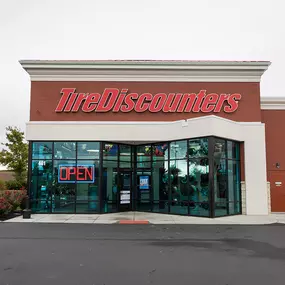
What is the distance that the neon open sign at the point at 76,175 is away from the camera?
17.3 metres

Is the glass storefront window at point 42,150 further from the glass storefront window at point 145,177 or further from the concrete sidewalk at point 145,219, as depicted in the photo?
the concrete sidewalk at point 145,219

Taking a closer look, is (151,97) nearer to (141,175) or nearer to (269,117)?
(141,175)

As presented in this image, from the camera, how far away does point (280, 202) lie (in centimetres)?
1811

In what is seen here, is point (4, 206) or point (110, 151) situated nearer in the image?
point (4, 206)

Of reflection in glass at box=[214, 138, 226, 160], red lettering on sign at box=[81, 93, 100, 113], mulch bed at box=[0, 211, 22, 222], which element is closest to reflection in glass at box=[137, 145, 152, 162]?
red lettering on sign at box=[81, 93, 100, 113]

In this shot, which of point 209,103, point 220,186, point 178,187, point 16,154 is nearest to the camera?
point 220,186

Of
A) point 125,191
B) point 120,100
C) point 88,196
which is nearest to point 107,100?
point 120,100

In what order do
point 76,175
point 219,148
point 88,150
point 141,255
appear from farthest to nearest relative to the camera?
1. point 88,150
2. point 76,175
3. point 219,148
4. point 141,255

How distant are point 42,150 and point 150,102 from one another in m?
6.60

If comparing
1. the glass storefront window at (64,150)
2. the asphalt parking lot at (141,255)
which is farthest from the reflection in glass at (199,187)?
the glass storefront window at (64,150)

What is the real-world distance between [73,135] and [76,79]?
3285 millimetres

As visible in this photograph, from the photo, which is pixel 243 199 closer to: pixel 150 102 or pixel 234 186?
pixel 234 186

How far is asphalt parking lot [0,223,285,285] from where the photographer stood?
663cm

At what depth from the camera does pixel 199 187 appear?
16141mm
